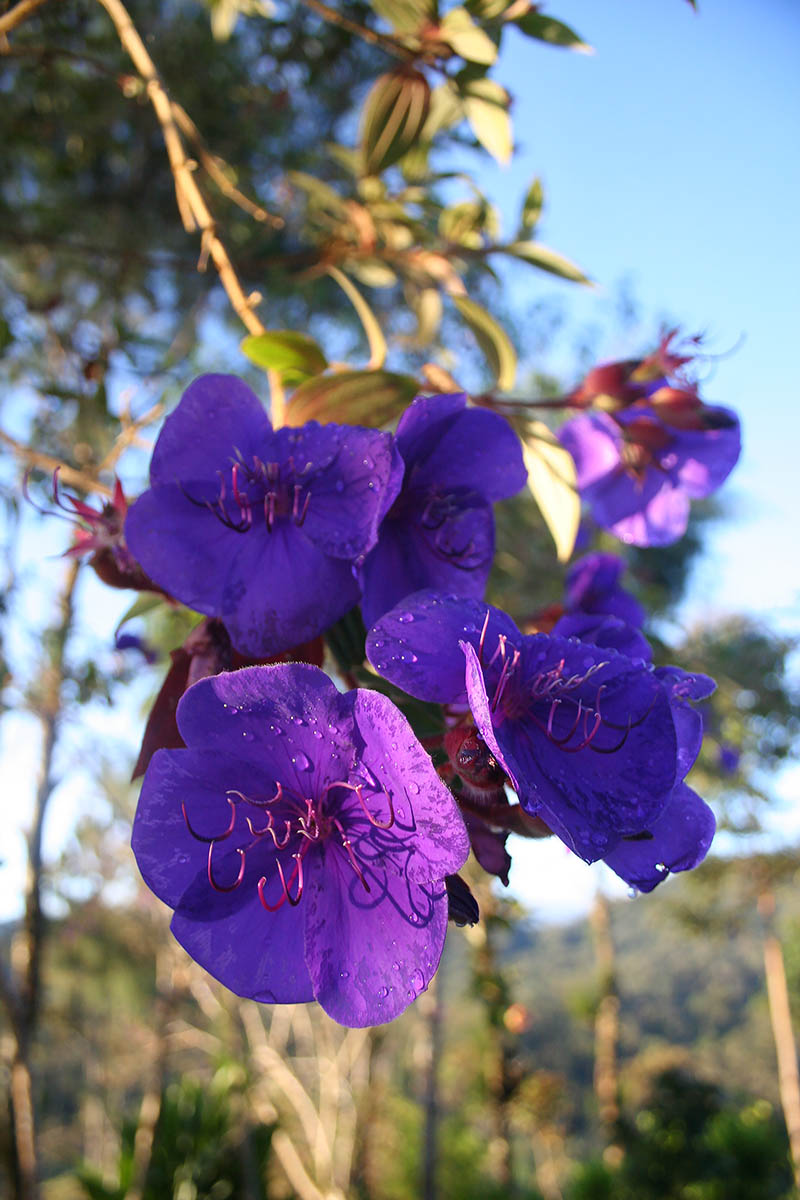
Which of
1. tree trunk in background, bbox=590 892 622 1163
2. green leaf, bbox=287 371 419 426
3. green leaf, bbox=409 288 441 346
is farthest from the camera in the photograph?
tree trunk in background, bbox=590 892 622 1163

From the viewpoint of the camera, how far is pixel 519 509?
3475 mm

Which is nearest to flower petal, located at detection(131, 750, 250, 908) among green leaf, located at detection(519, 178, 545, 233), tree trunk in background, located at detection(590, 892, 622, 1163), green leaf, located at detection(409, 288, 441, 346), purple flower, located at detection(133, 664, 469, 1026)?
purple flower, located at detection(133, 664, 469, 1026)

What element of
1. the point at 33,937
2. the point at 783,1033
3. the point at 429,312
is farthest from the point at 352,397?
the point at 783,1033

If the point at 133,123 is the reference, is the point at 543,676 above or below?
above

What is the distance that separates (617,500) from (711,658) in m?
2.72

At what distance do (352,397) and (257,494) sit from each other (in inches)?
5.0

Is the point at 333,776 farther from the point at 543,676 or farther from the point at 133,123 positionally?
the point at 133,123

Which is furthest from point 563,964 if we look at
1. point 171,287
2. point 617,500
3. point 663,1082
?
point 617,500

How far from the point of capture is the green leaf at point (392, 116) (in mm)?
1150

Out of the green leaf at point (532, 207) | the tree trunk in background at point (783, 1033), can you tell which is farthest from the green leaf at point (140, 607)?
the tree trunk in background at point (783, 1033)

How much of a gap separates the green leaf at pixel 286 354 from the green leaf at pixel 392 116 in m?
0.70

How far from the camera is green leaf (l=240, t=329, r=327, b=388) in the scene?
0.67m

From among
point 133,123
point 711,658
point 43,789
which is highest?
point 133,123

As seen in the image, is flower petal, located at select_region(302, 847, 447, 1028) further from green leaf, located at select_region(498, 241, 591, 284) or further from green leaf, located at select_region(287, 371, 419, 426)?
green leaf, located at select_region(498, 241, 591, 284)
